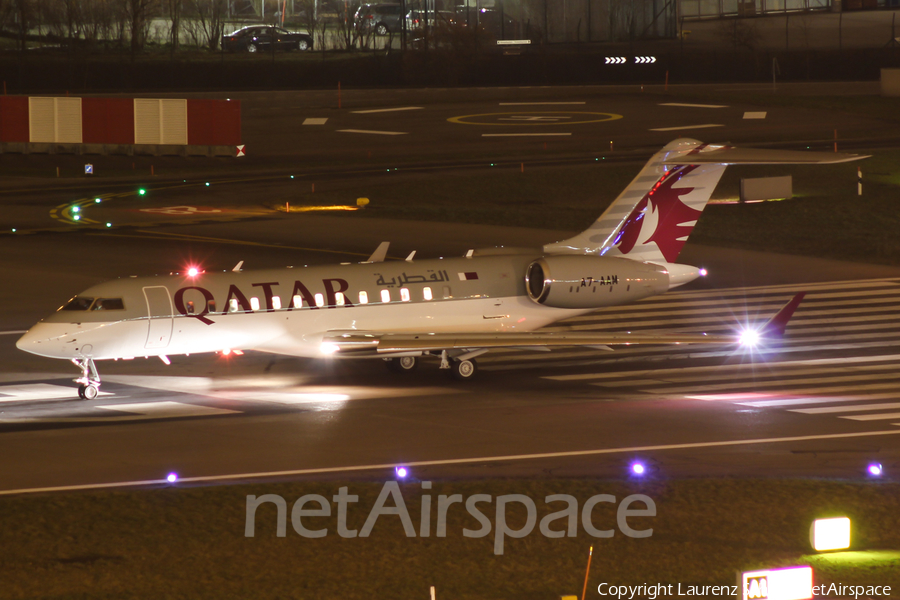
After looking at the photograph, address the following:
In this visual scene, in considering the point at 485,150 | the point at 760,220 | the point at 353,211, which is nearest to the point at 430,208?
the point at 353,211

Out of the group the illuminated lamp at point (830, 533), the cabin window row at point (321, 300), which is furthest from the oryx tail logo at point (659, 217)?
the illuminated lamp at point (830, 533)

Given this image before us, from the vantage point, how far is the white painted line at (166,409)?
82.7 feet

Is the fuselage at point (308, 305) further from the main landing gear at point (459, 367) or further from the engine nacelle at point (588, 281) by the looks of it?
the main landing gear at point (459, 367)

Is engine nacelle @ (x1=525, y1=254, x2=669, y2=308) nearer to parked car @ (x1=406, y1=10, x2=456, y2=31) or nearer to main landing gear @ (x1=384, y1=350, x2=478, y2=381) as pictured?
main landing gear @ (x1=384, y1=350, x2=478, y2=381)

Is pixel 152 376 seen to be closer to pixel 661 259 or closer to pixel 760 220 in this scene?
pixel 661 259

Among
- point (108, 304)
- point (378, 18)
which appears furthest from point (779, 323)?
point (378, 18)

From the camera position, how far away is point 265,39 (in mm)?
106125

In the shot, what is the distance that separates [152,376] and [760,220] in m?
31.1

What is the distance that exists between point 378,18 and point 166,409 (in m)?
85.8

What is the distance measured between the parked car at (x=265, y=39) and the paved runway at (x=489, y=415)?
77.0 metres

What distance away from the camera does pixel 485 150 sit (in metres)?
75.5

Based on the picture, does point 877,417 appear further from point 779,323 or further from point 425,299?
point 425,299

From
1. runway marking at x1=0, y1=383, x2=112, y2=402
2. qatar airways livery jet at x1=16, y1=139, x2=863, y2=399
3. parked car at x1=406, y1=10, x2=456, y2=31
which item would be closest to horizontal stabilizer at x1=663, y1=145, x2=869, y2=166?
qatar airways livery jet at x1=16, y1=139, x2=863, y2=399

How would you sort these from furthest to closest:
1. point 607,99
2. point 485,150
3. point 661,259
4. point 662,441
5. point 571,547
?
point 607,99 < point 485,150 < point 661,259 < point 662,441 < point 571,547
